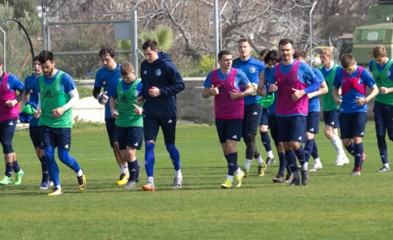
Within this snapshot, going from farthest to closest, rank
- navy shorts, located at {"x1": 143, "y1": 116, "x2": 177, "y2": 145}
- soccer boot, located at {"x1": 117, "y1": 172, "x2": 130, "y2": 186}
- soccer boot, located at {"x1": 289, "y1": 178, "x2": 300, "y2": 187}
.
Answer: soccer boot, located at {"x1": 117, "y1": 172, "x2": 130, "y2": 186}
soccer boot, located at {"x1": 289, "y1": 178, "x2": 300, "y2": 187}
navy shorts, located at {"x1": 143, "y1": 116, "x2": 177, "y2": 145}

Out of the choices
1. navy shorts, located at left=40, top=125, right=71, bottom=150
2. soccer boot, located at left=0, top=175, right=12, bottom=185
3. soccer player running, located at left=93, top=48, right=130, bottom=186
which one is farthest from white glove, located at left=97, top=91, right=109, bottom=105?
soccer boot, located at left=0, top=175, right=12, bottom=185

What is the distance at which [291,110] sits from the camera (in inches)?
625

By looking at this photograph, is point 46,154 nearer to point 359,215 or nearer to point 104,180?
point 104,180

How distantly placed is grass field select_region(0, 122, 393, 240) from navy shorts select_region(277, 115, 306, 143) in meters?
0.69

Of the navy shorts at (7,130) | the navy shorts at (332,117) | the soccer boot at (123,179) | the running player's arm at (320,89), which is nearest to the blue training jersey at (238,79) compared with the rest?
the running player's arm at (320,89)

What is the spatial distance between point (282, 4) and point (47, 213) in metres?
43.3

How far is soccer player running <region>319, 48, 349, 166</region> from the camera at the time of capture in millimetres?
19500

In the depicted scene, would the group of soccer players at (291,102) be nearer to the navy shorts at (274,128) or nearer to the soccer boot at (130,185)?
A: the navy shorts at (274,128)

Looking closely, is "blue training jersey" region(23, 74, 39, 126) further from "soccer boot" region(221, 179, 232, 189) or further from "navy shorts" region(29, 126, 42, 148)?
"soccer boot" region(221, 179, 232, 189)

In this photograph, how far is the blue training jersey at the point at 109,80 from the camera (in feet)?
57.3

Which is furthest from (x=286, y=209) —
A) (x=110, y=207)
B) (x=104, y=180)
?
(x=104, y=180)

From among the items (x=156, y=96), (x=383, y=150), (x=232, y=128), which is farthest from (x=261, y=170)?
(x=156, y=96)

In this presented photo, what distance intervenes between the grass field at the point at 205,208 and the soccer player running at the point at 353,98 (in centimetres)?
61

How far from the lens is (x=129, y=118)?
16781 mm
